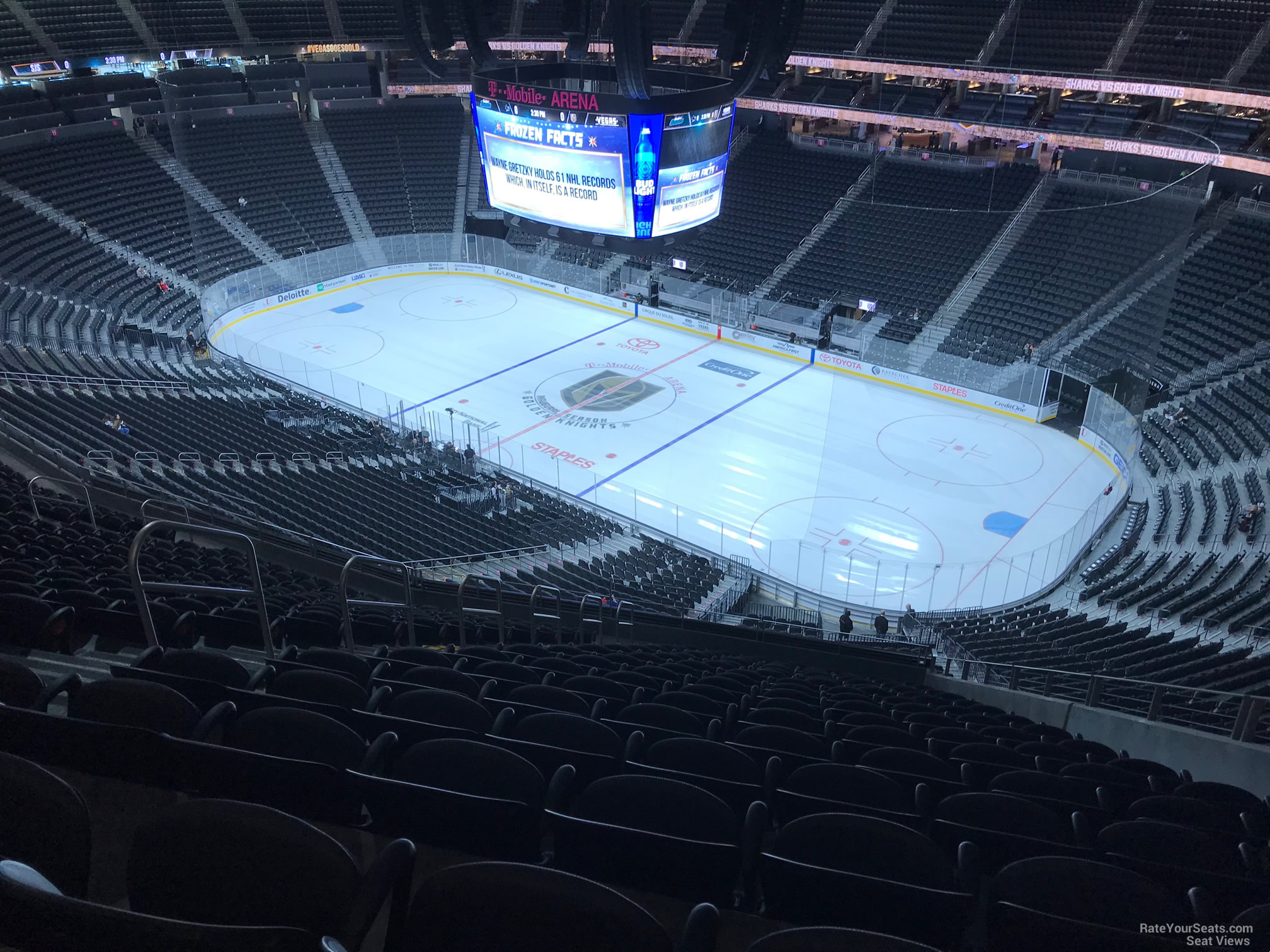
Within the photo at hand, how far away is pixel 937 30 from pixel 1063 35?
4634 mm

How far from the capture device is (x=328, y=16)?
43.9 metres

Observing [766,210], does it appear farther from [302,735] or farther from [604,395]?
[302,735]

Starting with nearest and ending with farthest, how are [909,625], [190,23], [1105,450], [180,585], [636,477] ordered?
1. [180,585]
2. [909,625]
3. [636,477]
4. [1105,450]
5. [190,23]

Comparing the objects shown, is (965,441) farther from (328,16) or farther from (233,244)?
(328,16)

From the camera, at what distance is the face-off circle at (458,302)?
34375 millimetres

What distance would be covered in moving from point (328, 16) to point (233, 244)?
50.9 ft

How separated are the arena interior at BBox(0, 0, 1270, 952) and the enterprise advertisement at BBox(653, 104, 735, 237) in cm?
12

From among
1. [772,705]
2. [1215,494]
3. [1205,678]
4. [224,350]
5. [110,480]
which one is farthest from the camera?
[224,350]

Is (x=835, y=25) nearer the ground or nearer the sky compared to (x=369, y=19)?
nearer the sky

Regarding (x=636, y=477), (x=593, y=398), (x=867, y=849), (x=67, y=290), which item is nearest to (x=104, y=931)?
(x=867, y=849)

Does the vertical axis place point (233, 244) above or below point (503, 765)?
below

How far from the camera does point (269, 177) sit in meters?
39.1

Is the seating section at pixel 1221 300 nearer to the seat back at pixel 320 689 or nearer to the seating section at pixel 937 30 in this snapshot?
the seating section at pixel 937 30

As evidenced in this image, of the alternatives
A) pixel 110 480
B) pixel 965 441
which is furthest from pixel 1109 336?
pixel 110 480
